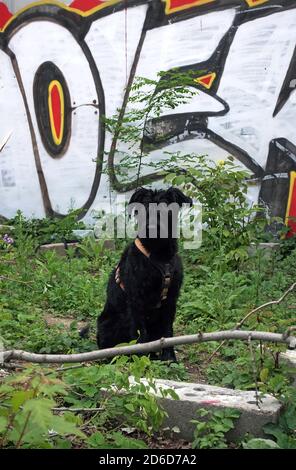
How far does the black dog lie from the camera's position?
4.40 meters

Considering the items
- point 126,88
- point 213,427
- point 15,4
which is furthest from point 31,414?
point 15,4

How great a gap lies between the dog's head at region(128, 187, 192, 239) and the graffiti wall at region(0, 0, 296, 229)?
3990 mm

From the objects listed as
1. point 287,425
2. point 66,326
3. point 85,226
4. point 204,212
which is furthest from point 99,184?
point 287,425

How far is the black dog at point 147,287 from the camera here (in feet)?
14.4

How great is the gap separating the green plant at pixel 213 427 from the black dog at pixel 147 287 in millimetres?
1382

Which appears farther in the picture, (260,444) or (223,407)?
(223,407)

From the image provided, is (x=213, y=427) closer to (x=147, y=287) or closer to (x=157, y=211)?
(x=147, y=287)

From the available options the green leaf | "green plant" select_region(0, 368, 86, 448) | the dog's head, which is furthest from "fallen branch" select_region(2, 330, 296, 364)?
the dog's head

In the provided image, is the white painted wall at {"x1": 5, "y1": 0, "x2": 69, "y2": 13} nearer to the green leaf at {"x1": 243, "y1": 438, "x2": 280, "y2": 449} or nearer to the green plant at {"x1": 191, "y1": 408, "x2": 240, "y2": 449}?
the green plant at {"x1": 191, "y1": 408, "x2": 240, "y2": 449}

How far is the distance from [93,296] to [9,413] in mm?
3645

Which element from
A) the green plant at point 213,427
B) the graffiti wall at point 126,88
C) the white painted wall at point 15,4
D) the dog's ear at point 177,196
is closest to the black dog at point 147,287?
the dog's ear at point 177,196

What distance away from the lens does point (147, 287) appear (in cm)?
439

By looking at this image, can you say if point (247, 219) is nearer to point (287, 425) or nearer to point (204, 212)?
point (204, 212)

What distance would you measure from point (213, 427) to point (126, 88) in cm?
717
